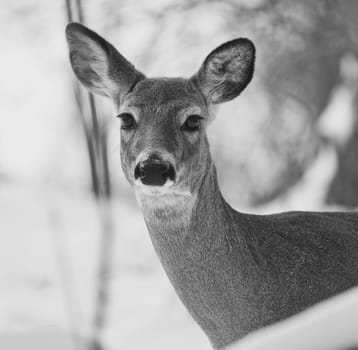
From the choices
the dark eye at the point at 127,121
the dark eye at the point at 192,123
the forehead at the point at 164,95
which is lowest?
the dark eye at the point at 192,123

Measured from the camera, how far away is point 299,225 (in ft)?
12.1

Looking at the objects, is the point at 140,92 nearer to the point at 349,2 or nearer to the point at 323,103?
the point at 349,2

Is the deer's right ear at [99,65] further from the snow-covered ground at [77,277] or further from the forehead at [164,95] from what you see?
the snow-covered ground at [77,277]

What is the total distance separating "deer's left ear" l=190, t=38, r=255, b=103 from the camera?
12.8 feet

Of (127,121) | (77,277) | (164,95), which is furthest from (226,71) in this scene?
(77,277)

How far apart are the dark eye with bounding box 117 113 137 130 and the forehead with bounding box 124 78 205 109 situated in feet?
0.15

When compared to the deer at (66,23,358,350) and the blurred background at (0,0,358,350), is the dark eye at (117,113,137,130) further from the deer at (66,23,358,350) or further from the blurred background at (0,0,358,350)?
the blurred background at (0,0,358,350)

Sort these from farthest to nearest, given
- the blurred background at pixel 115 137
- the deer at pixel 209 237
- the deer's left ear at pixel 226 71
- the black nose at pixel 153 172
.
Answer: the blurred background at pixel 115 137
the deer's left ear at pixel 226 71
the deer at pixel 209 237
the black nose at pixel 153 172

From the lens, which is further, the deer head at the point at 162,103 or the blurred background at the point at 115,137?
the blurred background at the point at 115,137

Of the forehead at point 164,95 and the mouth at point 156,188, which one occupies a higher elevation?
the forehead at point 164,95

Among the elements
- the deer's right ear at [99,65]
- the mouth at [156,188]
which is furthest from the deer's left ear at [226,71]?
the mouth at [156,188]

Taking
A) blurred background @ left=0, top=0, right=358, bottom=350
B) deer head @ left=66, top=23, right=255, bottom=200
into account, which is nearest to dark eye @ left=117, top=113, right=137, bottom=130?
deer head @ left=66, top=23, right=255, bottom=200

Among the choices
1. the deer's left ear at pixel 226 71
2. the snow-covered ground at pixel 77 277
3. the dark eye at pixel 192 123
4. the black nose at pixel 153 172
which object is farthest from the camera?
the snow-covered ground at pixel 77 277

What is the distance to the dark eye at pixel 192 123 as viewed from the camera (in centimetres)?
357
